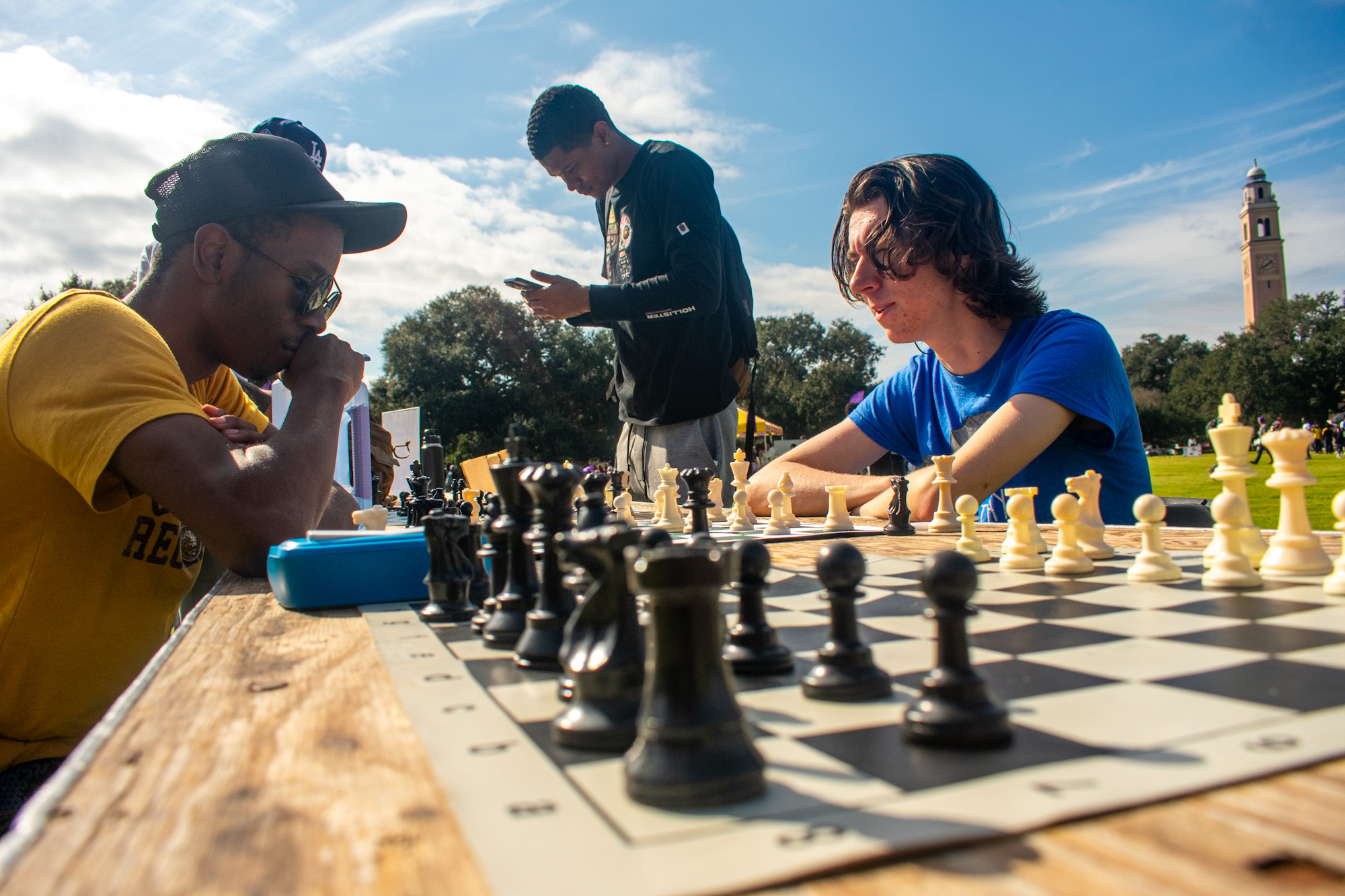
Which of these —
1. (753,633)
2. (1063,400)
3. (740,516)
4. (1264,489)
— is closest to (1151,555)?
(753,633)

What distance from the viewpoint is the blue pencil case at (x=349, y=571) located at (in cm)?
136

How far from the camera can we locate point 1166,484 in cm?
1781

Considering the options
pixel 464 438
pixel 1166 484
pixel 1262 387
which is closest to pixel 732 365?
pixel 1166 484

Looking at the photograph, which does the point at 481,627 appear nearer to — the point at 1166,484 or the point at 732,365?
the point at 732,365

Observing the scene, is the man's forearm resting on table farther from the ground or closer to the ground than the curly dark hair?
closer to the ground

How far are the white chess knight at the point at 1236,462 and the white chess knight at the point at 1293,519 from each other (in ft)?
0.12

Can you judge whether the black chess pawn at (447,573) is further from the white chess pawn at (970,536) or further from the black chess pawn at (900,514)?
the black chess pawn at (900,514)

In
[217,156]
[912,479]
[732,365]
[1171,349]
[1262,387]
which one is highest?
[1171,349]

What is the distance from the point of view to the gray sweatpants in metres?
3.59

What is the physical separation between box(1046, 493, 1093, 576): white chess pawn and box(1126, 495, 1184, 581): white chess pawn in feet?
0.34

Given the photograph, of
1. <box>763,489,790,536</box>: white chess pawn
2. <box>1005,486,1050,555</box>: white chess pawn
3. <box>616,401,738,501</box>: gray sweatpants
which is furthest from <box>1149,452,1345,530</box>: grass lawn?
<box>1005,486,1050,555</box>: white chess pawn

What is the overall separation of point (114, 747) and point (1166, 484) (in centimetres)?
2084

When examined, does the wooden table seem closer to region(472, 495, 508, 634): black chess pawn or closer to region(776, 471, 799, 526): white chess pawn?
region(472, 495, 508, 634): black chess pawn

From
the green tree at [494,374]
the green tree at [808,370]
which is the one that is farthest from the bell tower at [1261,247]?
the green tree at [494,374]
